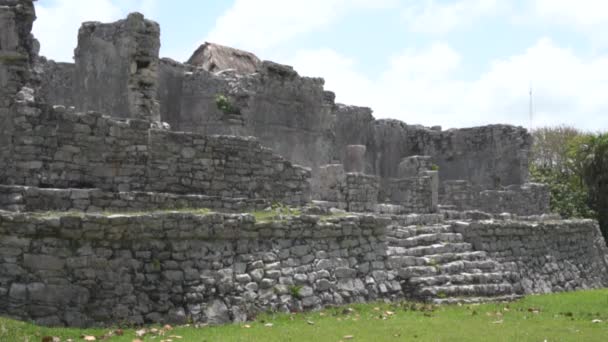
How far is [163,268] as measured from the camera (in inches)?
407

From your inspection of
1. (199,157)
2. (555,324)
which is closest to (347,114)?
(199,157)

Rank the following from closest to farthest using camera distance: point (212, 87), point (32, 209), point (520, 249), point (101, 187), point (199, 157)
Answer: point (32, 209), point (101, 187), point (199, 157), point (520, 249), point (212, 87)

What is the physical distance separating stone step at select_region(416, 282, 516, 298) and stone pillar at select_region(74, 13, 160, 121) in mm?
6312

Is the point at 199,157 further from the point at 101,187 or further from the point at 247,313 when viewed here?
the point at 247,313

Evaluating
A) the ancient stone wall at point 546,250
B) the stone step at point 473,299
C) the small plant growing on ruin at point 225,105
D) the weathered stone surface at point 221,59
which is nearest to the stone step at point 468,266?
the ancient stone wall at point 546,250

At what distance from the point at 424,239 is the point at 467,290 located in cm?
174

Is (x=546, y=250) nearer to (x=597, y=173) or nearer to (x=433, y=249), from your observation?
(x=433, y=249)

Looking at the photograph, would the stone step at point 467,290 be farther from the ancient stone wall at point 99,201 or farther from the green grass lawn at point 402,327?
the ancient stone wall at point 99,201

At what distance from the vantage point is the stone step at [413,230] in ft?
50.0

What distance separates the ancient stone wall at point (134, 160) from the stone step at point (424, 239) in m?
2.20

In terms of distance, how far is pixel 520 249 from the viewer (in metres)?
17.0

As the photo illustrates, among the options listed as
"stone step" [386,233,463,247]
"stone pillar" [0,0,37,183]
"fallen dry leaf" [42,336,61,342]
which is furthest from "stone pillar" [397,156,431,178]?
"fallen dry leaf" [42,336,61,342]

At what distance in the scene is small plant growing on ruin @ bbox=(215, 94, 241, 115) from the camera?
18656 mm

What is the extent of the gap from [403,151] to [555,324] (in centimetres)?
1773
